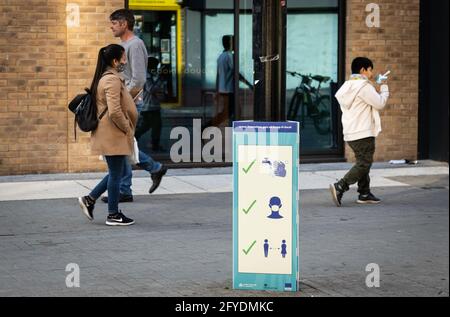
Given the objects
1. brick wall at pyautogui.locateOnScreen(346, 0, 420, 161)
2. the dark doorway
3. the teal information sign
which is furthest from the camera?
the dark doorway

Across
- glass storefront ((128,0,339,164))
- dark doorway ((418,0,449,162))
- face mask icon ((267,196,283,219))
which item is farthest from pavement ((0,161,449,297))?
dark doorway ((418,0,449,162))

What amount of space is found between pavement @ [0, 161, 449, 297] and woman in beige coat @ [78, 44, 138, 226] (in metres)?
0.68

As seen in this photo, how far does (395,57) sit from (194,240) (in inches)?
267

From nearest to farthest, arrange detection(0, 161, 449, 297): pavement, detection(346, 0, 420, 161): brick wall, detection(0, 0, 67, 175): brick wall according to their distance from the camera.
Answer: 1. detection(0, 161, 449, 297): pavement
2. detection(0, 0, 67, 175): brick wall
3. detection(346, 0, 420, 161): brick wall

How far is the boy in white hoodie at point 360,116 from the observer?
11.6m

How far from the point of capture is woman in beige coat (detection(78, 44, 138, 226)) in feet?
33.0

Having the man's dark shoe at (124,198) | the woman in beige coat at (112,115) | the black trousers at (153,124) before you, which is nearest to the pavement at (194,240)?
the man's dark shoe at (124,198)

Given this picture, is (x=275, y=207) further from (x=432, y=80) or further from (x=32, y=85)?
(x=432, y=80)

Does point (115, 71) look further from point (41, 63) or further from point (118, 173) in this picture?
point (41, 63)

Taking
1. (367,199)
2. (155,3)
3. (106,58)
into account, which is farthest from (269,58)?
(155,3)

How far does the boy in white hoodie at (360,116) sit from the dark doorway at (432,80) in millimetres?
3887

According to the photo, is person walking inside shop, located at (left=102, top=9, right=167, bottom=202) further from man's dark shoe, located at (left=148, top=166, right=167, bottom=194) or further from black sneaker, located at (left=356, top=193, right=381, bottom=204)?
black sneaker, located at (left=356, top=193, right=381, bottom=204)

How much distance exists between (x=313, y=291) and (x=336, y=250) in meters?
1.61

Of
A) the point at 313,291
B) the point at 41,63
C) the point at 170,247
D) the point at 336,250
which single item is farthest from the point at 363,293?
the point at 41,63
